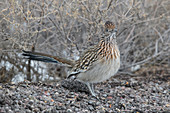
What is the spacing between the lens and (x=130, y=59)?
8.24 m

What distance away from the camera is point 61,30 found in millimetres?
6512

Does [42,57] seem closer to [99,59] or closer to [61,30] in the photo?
[99,59]

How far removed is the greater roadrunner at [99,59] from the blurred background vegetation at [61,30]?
0.62 m

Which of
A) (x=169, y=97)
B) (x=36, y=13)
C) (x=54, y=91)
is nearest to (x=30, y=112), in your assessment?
(x=54, y=91)

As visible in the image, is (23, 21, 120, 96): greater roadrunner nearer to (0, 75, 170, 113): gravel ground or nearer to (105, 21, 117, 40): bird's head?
(105, 21, 117, 40): bird's head

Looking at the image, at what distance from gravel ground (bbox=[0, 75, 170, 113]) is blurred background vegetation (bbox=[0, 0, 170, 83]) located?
3.56 ft

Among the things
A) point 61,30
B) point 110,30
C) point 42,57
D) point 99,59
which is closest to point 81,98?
point 99,59

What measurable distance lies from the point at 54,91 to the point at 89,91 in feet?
2.20

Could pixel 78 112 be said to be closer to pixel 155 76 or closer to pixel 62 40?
pixel 62 40

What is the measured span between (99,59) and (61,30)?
1742 mm

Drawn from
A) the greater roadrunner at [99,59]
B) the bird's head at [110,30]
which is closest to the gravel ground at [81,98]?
the greater roadrunner at [99,59]

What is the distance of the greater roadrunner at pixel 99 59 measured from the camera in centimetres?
504

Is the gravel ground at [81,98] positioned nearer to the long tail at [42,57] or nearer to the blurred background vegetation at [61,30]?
the long tail at [42,57]

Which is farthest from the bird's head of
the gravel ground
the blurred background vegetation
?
the gravel ground
